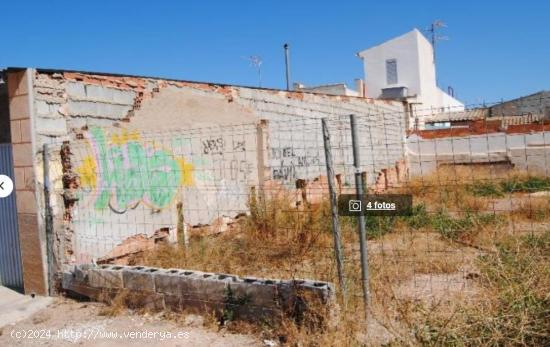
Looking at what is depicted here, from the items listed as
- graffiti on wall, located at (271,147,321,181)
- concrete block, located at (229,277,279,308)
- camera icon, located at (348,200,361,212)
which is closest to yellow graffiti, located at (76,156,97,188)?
concrete block, located at (229,277,279,308)

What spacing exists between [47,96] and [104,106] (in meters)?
0.84

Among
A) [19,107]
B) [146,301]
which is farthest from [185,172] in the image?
[146,301]

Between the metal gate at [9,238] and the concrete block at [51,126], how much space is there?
724mm

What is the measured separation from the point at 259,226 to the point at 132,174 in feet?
6.68

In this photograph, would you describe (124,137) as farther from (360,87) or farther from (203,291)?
(360,87)

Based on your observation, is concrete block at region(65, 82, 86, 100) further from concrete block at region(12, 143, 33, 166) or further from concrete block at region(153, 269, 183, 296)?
concrete block at region(153, 269, 183, 296)

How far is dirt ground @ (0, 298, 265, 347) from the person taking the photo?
413cm

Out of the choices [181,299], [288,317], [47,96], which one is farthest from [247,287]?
[47,96]

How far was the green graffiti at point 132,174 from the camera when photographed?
251 inches

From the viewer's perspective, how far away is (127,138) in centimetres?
673

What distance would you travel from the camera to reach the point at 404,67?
32219 millimetres

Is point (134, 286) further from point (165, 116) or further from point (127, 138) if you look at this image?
point (165, 116)

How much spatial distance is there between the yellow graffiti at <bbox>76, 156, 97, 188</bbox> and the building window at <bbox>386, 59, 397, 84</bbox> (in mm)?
29106

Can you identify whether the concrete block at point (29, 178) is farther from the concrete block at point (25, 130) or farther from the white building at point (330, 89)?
the white building at point (330, 89)
